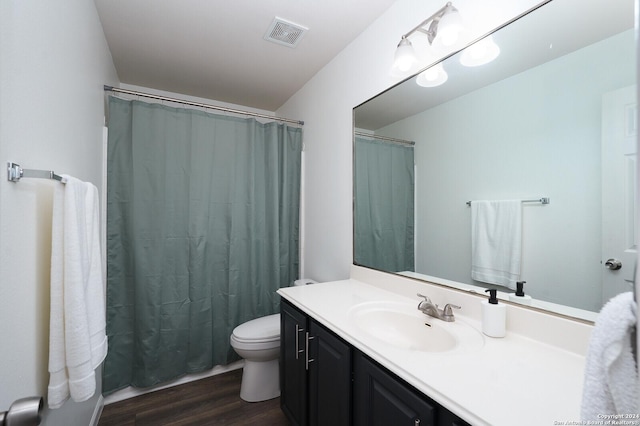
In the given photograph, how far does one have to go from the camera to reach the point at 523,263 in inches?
40.6

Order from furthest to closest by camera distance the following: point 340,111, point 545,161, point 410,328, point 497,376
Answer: point 340,111, point 410,328, point 545,161, point 497,376

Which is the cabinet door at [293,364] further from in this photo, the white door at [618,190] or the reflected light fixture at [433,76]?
the reflected light fixture at [433,76]

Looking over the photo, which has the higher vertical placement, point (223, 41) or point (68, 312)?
point (223, 41)

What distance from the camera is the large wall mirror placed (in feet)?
2.65

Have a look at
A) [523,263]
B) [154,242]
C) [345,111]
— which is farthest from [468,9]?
[154,242]

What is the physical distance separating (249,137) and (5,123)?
1657mm

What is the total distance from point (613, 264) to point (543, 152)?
410 mm

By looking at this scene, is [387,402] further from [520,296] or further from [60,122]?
[60,122]

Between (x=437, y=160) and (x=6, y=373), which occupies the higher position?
→ (x=437, y=160)

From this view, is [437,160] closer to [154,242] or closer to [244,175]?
[244,175]

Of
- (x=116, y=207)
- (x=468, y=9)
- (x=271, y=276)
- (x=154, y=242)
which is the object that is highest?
(x=468, y=9)

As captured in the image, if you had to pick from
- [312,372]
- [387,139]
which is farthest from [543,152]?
[312,372]

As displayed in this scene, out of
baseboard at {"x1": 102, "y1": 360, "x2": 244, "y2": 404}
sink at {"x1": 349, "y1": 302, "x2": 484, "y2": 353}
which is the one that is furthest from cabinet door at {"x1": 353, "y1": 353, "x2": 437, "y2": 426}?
baseboard at {"x1": 102, "y1": 360, "x2": 244, "y2": 404}

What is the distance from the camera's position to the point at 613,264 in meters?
0.82
